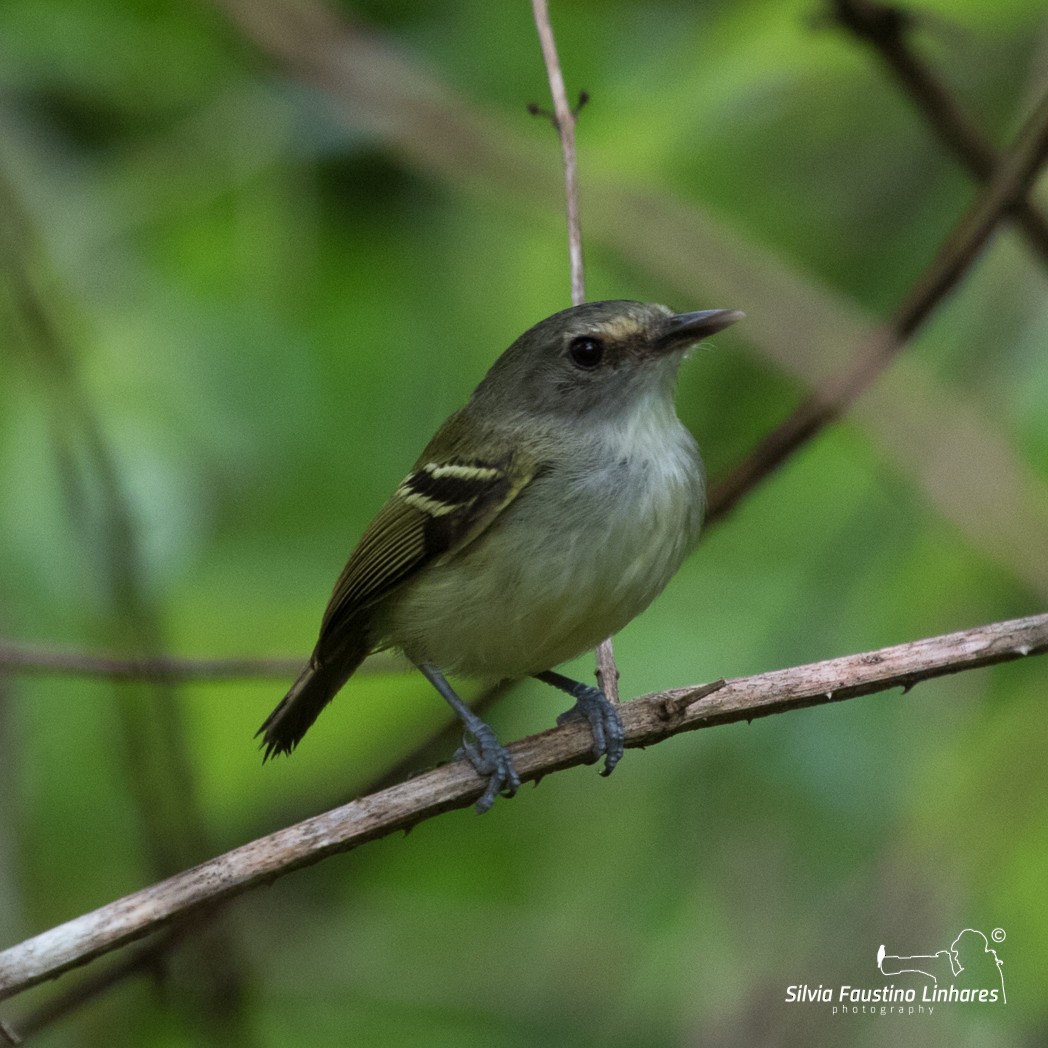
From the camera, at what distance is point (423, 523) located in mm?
4023

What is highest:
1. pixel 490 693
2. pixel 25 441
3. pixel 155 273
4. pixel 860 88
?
pixel 860 88

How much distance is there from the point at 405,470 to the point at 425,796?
5.02 feet

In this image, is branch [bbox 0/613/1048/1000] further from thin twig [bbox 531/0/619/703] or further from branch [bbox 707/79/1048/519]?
branch [bbox 707/79/1048/519]

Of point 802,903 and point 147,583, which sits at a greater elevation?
point 147,583

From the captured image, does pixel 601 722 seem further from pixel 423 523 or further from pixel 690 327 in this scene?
pixel 690 327

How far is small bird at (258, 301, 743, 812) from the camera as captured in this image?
373 cm

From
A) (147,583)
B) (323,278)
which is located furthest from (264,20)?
(147,583)

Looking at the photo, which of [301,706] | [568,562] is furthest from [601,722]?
[301,706]

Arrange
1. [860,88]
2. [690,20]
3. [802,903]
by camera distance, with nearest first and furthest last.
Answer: [802,903] < [690,20] < [860,88]

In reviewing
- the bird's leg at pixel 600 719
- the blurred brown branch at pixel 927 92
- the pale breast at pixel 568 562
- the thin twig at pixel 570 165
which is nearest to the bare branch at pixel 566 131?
the thin twig at pixel 570 165

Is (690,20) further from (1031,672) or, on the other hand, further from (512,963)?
(512,963)

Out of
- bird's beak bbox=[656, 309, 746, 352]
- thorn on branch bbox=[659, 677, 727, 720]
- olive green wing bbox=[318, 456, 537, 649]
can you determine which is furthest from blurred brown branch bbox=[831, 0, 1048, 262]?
thorn on branch bbox=[659, 677, 727, 720]

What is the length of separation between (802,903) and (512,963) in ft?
4.21

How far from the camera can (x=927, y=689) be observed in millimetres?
4285
